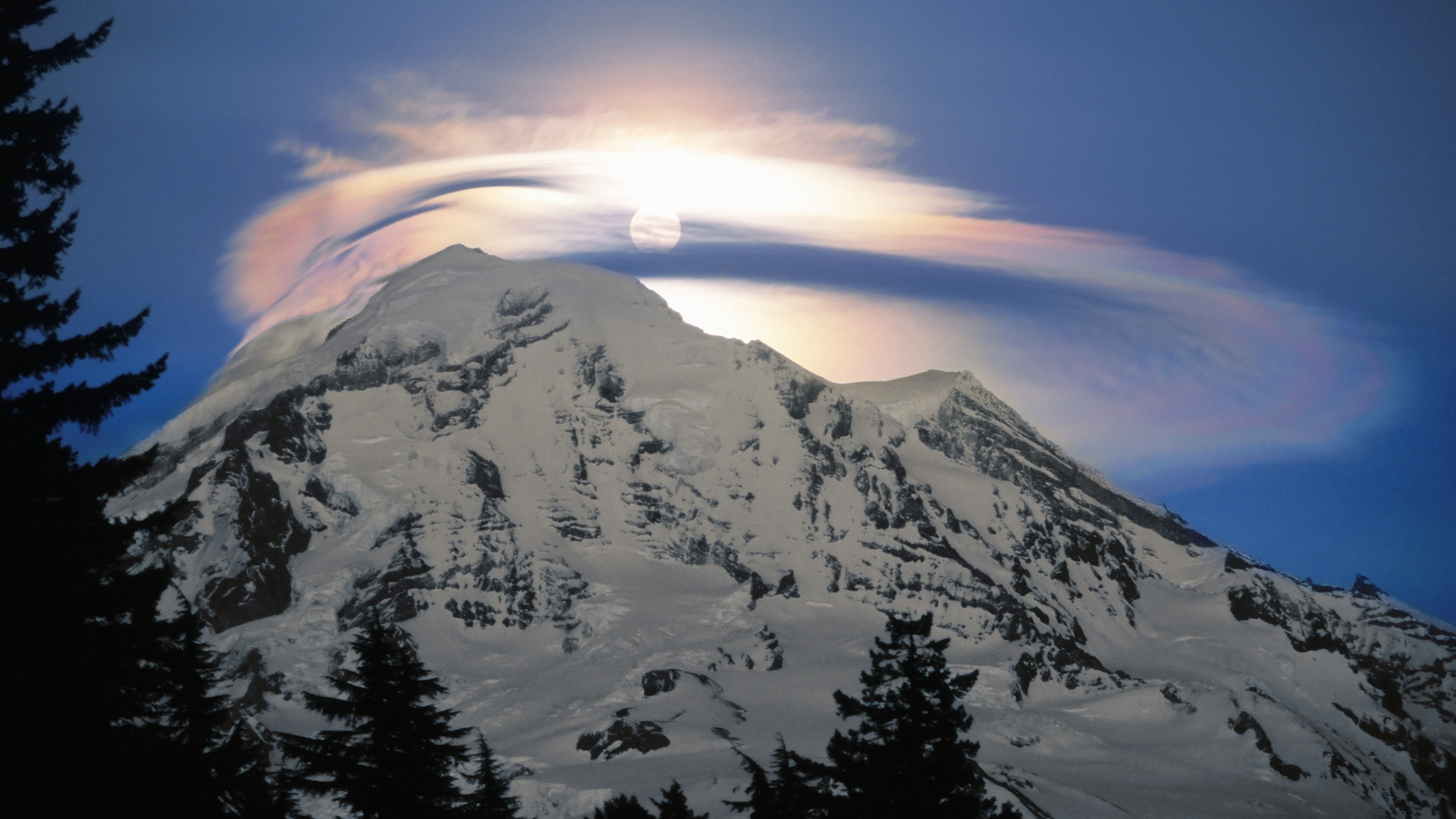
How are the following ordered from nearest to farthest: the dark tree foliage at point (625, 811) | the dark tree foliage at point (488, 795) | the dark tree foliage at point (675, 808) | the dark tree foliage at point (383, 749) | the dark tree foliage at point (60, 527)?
the dark tree foliage at point (60, 527)
the dark tree foliage at point (383, 749)
the dark tree foliage at point (488, 795)
the dark tree foliage at point (675, 808)
the dark tree foliage at point (625, 811)

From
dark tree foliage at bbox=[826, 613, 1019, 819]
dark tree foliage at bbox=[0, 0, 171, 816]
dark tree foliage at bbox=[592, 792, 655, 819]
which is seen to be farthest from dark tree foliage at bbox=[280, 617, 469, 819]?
dark tree foliage at bbox=[592, 792, 655, 819]

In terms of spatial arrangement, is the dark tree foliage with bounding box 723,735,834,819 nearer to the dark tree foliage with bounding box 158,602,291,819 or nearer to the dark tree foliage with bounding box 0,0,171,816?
the dark tree foliage with bounding box 158,602,291,819

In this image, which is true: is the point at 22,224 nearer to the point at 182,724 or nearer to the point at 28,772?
the point at 28,772

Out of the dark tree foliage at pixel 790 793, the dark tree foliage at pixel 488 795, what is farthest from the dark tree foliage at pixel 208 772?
the dark tree foliage at pixel 790 793

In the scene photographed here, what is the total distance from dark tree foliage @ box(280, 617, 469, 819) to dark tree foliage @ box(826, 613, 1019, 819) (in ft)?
52.3

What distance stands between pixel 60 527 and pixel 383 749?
15.8m

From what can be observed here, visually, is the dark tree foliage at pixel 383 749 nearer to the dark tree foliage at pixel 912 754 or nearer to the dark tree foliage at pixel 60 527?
the dark tree foliage at pixel 60 527

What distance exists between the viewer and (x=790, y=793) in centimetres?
5050

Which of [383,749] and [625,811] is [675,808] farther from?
[383,749]

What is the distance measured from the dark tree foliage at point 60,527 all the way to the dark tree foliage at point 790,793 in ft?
91.2

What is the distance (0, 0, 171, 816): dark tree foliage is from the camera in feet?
67.9

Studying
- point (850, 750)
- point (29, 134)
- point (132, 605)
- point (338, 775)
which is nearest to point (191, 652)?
point (338, 775)

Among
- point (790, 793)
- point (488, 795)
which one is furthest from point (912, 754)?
point (488, 795)

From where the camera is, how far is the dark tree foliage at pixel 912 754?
4541 centimetres
